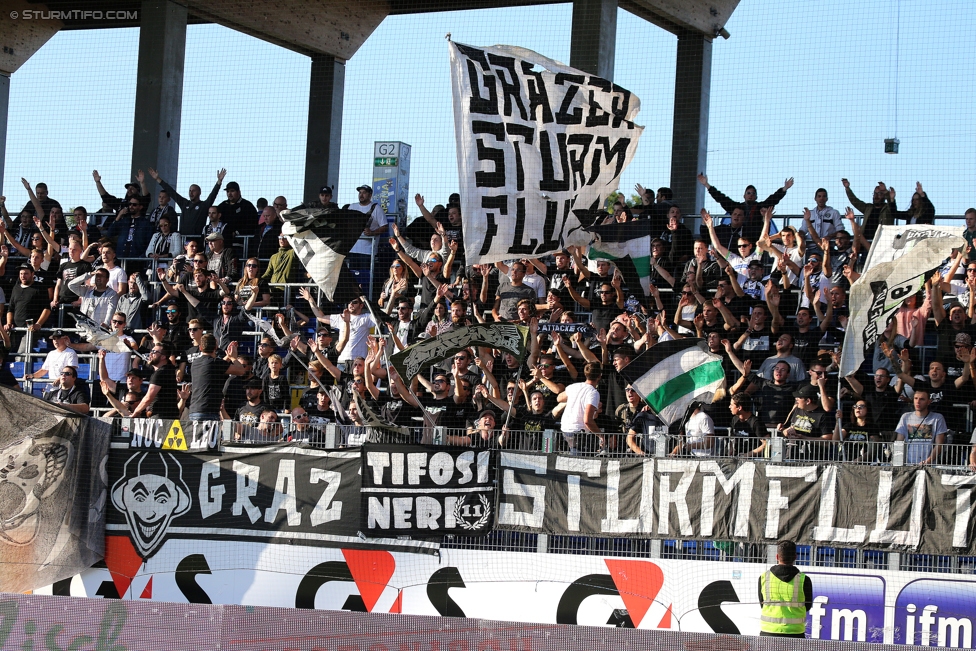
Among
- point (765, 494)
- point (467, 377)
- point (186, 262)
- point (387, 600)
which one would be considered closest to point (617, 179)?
point (467, 377)

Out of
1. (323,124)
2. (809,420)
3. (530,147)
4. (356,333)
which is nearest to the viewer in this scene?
(809,420)

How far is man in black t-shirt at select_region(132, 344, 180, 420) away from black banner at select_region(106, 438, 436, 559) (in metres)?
1.65

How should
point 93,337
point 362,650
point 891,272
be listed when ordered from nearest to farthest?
point 362,650
point 891,272
point 93,337

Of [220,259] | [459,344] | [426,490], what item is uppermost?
[220,259]

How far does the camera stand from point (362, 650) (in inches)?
233

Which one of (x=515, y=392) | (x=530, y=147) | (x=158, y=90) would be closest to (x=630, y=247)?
(x=530, y=147)

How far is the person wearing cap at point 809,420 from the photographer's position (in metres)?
10.6

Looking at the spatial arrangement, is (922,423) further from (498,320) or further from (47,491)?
(47,491)

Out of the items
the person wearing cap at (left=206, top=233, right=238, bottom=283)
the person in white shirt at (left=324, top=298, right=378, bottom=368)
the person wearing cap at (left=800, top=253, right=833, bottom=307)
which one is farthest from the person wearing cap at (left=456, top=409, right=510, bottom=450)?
the person wearing cap at (left=206, top=233, right=238, bottom=283)

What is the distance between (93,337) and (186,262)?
5.62ft

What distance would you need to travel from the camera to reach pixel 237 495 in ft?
36.7

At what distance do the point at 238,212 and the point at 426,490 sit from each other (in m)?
7.34

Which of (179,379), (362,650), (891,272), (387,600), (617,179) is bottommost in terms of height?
(387,600)

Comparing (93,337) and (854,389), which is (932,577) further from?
(93,337)
